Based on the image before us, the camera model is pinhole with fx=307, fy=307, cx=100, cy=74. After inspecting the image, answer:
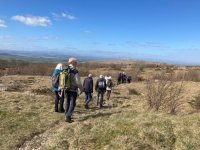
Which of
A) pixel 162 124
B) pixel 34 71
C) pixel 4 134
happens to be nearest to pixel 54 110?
pixel 4 134

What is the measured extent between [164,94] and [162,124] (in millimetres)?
4870

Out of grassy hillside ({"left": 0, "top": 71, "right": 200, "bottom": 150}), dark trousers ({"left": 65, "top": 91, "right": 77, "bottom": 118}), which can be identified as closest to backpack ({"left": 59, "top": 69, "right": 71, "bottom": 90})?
dark trousers ({"left": 65, "top": 91, "right": 77, "bottom": 118})

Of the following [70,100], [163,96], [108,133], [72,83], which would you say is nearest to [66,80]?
[72,83]

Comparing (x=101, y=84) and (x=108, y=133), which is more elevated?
(x=101, y=84)

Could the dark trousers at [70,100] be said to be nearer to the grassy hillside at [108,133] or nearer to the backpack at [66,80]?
the backpack at [66,80]

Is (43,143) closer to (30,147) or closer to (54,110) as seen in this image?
(30,147)

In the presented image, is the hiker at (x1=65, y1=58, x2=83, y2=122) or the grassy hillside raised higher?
the hiker at (x1=65, y1=58, x2=83, y2=122)

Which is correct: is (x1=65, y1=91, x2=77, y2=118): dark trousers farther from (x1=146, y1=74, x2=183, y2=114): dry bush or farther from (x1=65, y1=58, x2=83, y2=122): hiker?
(x1=146, y1=74, x2=183, y2=114): dry bush

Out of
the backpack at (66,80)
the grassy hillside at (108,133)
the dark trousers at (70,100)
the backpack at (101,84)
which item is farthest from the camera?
the backpack at (101,84)

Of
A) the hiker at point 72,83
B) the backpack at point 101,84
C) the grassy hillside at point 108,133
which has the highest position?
the hiker at point 72,83

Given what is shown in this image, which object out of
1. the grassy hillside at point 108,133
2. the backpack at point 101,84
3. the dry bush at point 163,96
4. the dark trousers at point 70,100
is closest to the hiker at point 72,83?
the dark trousers at point 70,100

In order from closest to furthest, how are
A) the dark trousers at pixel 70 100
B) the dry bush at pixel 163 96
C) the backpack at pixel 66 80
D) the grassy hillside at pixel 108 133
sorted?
the grassy hillside at pixel 108 133 < the backpack at pixel 66 80 < the dark trousers at pixel 70 100 < the dry bush at pixel 163 96

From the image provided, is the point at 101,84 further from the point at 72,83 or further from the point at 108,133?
the point at 108,133

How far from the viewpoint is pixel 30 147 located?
849 centimetres
